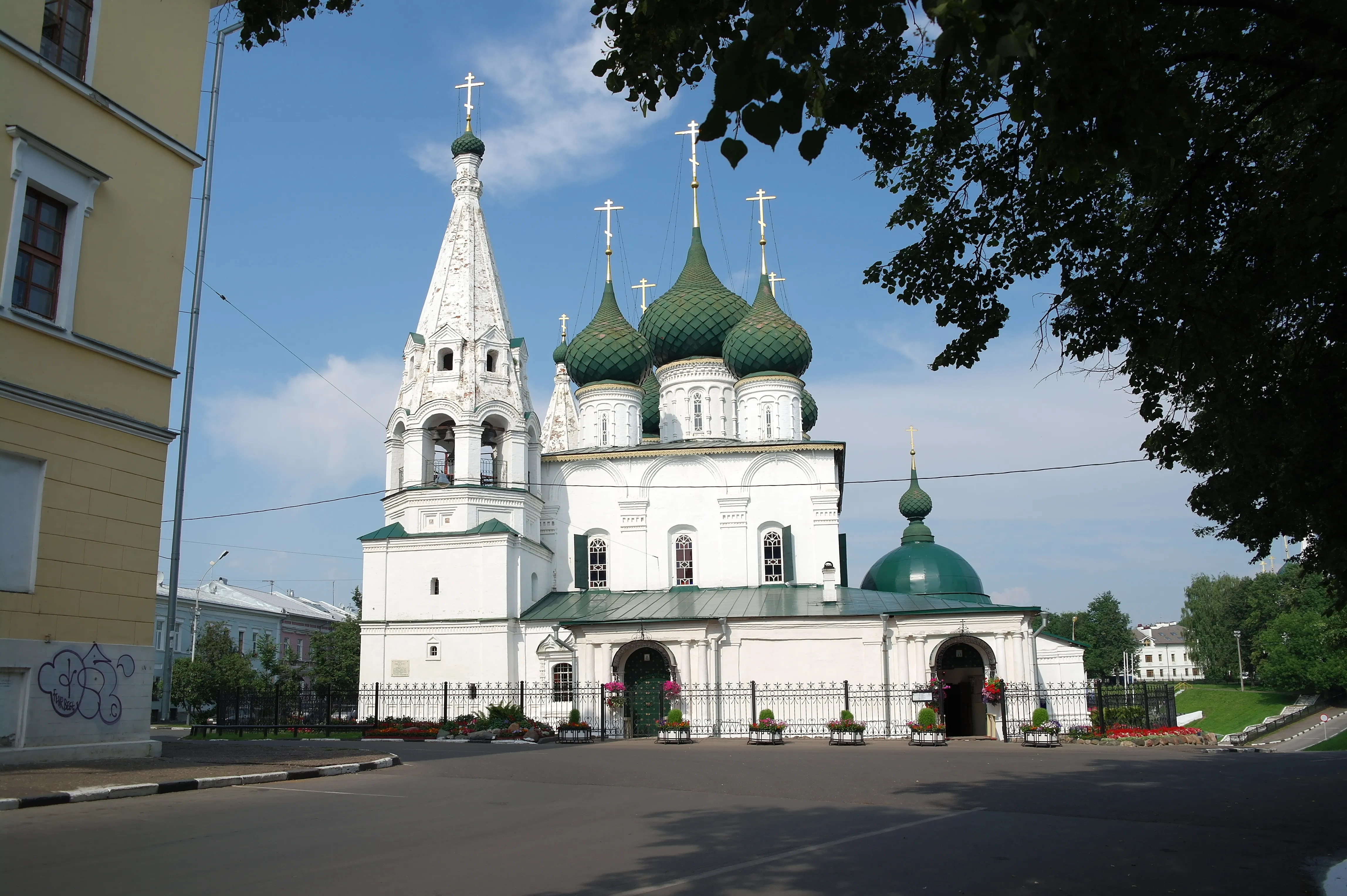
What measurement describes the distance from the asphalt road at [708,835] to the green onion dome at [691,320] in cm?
2232

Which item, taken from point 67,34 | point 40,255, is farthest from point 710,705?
point 67,34

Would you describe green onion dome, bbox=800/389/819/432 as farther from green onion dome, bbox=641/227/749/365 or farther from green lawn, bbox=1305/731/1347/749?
green lawn, bbox=1305/731/1347/749

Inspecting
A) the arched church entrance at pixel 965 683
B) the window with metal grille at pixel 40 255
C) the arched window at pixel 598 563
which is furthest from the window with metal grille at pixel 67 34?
the arched church entrance at pixel 965 683

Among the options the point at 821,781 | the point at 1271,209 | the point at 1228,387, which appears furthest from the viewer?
the point at 821,781

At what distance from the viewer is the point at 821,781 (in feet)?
39.3

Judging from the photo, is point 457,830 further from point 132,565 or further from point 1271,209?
point 1271,209

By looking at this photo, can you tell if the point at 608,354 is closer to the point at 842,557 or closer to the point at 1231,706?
the point at 842,557

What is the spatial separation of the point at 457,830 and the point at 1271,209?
294 inches

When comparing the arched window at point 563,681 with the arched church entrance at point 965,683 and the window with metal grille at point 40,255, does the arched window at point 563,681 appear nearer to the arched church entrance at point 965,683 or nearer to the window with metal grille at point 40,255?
the arched church entrance at point 965,683

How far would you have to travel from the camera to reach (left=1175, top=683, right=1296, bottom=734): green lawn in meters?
46.5

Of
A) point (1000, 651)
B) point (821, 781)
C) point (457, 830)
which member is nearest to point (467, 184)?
point (1000, 651)

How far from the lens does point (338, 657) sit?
43875mm

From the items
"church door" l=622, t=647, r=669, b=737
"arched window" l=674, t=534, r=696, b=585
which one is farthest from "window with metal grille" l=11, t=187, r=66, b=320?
"arched window" l=674, t=534, r=696, b=585

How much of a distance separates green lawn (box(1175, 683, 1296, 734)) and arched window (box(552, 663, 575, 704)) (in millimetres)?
28573
